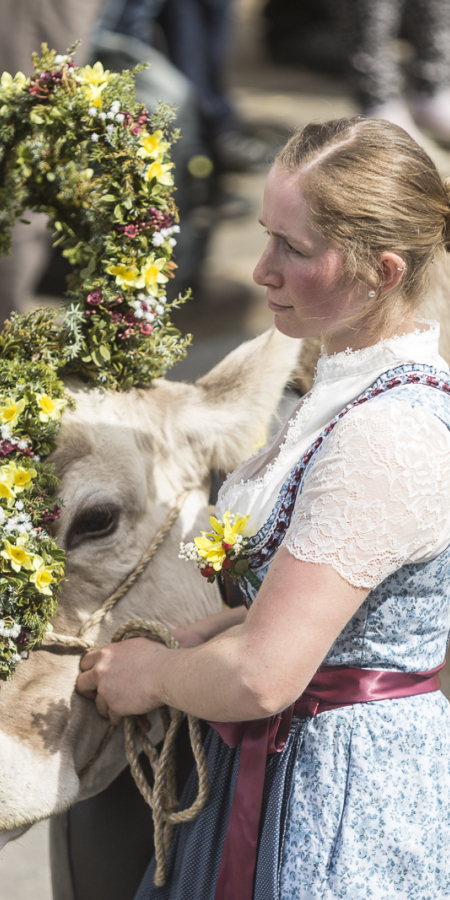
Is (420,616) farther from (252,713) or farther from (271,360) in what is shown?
(271,360)

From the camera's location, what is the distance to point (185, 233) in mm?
4805

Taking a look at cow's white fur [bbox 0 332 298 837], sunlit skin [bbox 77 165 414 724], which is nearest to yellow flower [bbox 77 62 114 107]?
sunlit skin [bbox 77 165 414 724]

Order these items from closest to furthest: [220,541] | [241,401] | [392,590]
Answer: [392,590], [220,541], [241,401]

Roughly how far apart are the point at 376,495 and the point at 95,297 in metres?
0.69

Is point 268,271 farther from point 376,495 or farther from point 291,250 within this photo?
point 376,495

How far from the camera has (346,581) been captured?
3.18 ft

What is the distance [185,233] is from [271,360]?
3.42 m

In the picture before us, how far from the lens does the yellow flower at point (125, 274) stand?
1.39 m

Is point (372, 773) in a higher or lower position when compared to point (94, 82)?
lower

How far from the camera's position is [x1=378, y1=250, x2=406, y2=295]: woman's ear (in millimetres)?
1052

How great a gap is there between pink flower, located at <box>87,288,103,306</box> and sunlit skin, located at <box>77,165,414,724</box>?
1.17 ft

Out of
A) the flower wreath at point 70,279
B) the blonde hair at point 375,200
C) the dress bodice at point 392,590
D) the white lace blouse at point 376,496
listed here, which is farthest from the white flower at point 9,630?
the blonde hair at point 375,200

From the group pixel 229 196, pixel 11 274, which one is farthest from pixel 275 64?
pixel 11 274

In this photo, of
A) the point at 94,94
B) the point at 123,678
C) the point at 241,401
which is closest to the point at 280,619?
the point at 123,678
